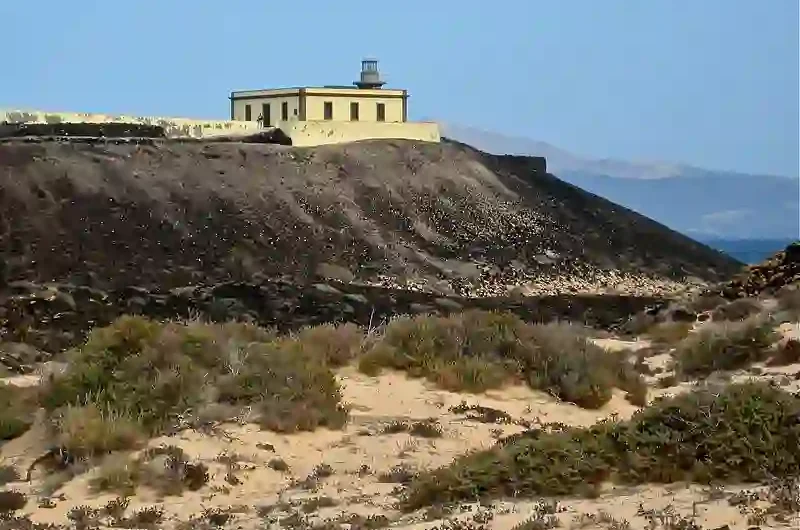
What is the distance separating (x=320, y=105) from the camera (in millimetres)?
57844

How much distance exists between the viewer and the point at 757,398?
9445mm

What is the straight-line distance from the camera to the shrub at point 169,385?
12203 mm

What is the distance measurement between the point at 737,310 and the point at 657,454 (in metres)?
12.9

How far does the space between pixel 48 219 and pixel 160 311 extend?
38.1 ft

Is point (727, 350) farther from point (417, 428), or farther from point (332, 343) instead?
point (417, 428)

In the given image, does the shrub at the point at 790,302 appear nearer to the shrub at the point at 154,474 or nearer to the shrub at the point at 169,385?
the shrub at the point at 169,385

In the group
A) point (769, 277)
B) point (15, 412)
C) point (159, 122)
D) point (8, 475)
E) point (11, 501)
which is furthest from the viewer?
point (159, 122)

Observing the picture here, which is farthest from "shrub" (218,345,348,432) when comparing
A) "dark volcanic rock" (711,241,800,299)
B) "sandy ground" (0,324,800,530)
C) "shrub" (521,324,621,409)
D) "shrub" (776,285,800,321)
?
"dark volcanic rock" (711,241,800,299)

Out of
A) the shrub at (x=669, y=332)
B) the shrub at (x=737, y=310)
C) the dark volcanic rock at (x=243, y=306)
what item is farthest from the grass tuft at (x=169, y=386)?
the dark volcanic rock at (x=243, y=306)

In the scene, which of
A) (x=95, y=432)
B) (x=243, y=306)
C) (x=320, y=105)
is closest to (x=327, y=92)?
(x=320, y=105)

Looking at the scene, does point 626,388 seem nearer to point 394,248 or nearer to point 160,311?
point 160,311

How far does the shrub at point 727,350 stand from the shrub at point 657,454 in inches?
267

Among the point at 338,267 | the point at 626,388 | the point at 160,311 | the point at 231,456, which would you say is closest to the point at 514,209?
the point at 338,267

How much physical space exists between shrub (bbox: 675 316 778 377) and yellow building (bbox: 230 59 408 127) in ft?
137
